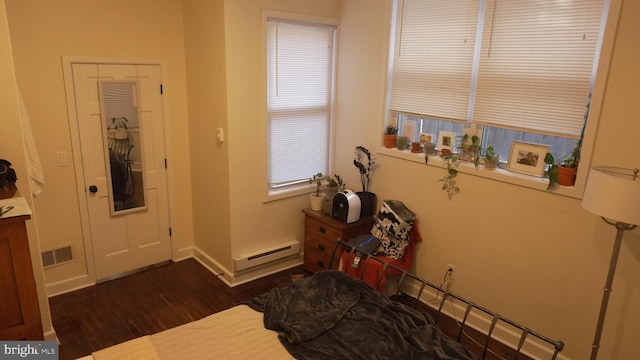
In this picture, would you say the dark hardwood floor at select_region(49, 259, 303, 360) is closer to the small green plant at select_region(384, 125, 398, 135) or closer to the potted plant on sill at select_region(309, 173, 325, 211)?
the potted plant on sill at select_region(309, 173, 325, 211)

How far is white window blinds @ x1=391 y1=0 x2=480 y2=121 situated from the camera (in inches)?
132

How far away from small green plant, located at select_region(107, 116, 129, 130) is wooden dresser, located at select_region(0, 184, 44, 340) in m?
1.97

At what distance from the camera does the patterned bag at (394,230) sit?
371cm

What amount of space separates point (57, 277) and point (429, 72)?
12.0 ft

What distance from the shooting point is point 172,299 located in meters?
3.78

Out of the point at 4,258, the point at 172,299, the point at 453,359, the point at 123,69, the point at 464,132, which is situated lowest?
the point at 172,299

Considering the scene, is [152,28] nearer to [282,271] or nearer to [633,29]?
[282,271]

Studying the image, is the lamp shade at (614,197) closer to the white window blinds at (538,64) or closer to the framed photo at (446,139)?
the white window blinds at (538,64)

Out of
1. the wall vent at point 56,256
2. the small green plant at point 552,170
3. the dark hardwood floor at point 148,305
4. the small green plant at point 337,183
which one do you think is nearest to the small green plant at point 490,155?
the small green plant at point 552,170

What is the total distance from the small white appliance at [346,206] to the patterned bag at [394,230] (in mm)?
259

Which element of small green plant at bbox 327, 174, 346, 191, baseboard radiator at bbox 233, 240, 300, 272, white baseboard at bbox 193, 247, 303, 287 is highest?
small green plant at bbox 327, 174, 346, 191

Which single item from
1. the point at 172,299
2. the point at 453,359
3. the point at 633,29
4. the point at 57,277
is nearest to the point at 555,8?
the point at 633,29

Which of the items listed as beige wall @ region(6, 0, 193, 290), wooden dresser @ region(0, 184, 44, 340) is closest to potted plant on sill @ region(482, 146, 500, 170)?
beige wall @ region(6, 0, 193, 290)

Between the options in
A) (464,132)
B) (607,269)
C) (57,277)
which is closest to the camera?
(607,269)
